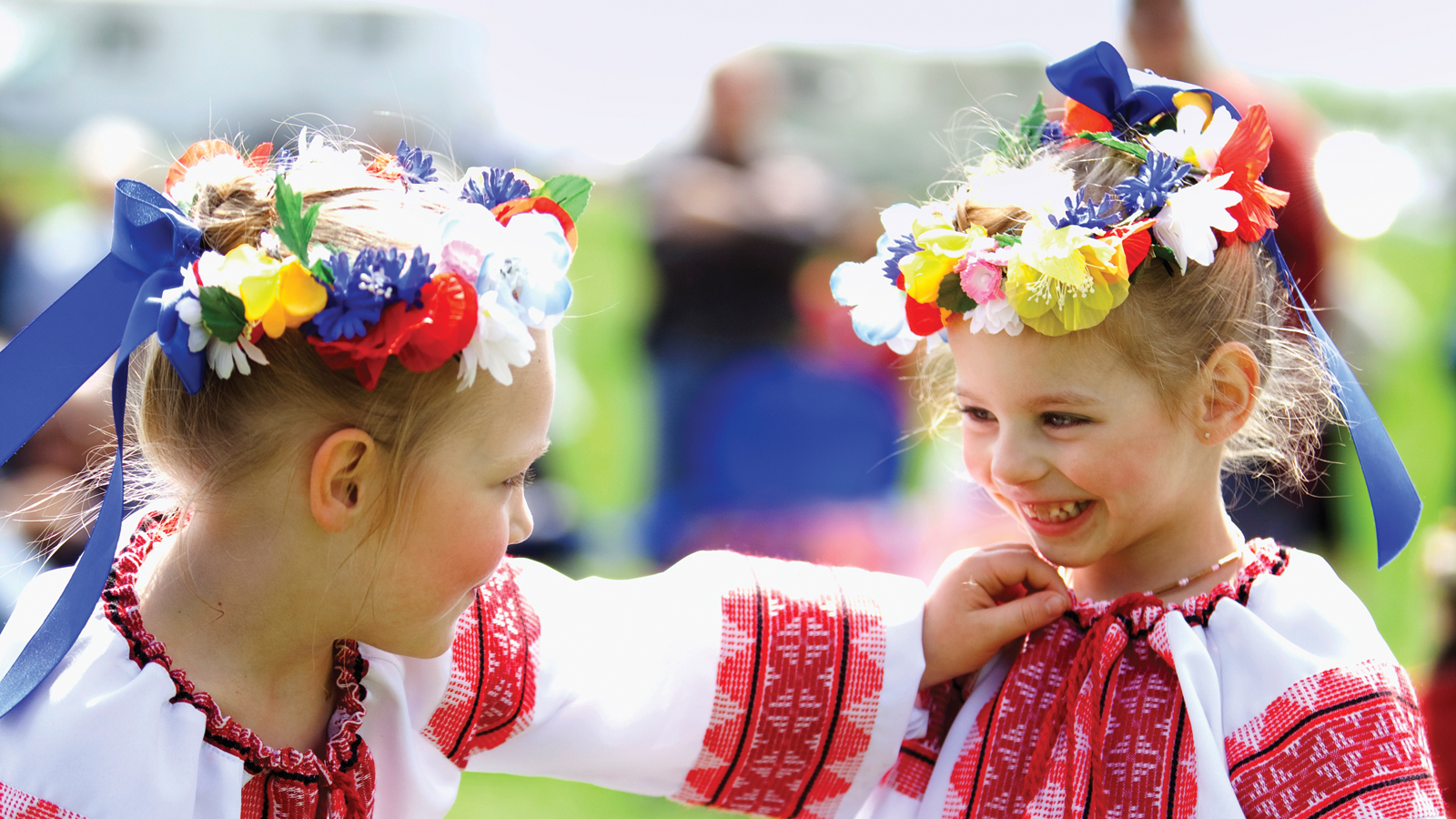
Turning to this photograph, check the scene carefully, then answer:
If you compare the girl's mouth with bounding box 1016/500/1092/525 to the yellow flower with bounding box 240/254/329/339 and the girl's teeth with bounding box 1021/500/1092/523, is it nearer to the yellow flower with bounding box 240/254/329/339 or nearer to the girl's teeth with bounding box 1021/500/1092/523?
the girl's teeth with bounding box 1021/500/1092/523

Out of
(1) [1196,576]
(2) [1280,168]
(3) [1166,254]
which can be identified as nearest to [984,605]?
(1) [1196,576]

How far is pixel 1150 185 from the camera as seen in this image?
1564 millimetres

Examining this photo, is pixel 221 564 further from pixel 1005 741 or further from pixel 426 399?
pixel 1005 741

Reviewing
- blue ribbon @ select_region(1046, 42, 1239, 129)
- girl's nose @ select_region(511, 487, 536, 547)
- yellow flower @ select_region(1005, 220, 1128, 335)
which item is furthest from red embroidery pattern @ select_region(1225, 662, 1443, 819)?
girl's nose @ select_region(511, 487, 536, 547)

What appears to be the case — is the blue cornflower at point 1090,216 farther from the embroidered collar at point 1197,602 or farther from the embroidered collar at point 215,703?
the embroidered collar at point 215,703

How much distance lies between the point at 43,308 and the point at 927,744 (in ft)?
9.69

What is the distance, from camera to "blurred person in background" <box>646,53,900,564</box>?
457 centimetres

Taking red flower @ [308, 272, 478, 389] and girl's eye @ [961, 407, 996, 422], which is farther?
girl's eye @ [961, 407, 996, 422]

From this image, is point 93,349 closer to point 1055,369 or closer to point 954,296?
point 954,296

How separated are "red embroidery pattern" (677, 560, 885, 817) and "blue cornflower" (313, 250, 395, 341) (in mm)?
682

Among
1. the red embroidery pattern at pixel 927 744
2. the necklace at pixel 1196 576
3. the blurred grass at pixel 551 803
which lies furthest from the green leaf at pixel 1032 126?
the blurred grass at pixel 551 803

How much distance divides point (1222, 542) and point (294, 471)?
1.15 m

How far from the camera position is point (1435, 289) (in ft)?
34.0

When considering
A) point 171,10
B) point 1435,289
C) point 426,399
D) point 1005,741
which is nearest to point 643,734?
point 1005,741
